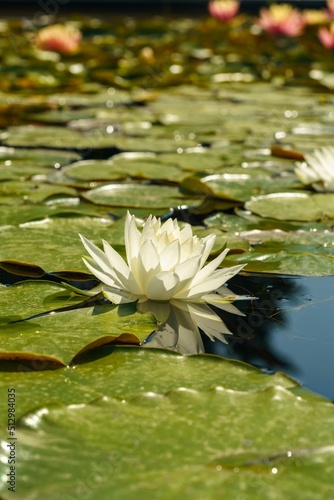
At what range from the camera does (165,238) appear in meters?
1.45

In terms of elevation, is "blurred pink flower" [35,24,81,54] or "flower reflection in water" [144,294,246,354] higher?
"flower reflection in water" [144,294,246,354]

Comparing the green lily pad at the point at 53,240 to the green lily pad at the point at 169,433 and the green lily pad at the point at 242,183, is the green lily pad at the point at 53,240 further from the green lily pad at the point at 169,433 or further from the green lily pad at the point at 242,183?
the green lily pad at the point at 169,433

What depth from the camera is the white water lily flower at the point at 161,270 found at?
1.41 meters

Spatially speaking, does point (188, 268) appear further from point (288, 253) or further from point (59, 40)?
point (59, 40)

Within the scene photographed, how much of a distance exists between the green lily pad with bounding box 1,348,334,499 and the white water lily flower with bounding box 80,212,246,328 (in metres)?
0.24

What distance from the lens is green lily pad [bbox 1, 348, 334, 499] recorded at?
88cm

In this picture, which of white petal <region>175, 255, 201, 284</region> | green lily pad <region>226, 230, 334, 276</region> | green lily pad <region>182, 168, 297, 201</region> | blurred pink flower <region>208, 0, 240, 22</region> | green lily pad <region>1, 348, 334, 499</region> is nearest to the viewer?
green lily pad <region>1, 348, 334, 499</region>

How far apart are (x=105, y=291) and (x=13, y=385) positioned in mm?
351

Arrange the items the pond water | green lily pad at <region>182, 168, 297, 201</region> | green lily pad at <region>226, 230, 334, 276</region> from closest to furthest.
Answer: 1. the pond water
2. green lily pad at <region>226, 230, 334, 276</region>
3. green lily pad at <region>182, 168, 297, 201</region>

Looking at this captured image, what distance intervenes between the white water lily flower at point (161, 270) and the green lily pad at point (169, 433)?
0.24 m

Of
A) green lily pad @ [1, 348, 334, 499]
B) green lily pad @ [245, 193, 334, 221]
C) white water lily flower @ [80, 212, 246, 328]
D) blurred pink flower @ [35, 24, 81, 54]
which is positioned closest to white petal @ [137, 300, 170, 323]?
white water lily flower @ [80, 212, 246, 328]

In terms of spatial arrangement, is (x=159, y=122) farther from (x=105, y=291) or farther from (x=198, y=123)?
(x=105, y=291)

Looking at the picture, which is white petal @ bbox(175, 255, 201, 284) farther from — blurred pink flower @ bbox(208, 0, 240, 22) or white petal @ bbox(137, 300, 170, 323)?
blurred pink flower @ bbox(208, 0, 240, 22)

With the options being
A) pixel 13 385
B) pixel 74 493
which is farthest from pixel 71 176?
pixel 74 493
